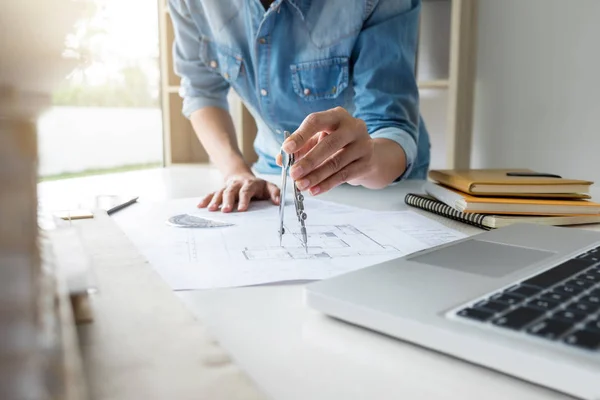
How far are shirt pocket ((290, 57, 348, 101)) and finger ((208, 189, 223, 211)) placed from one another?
1.25 feet

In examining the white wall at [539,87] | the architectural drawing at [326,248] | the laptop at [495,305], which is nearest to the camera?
the laptop at [495,305]

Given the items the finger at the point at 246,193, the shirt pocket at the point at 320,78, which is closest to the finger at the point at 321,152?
the finger at the point at 246,193

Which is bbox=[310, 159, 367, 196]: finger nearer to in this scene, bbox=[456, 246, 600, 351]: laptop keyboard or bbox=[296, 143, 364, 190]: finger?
bbox=[296, 143, 364, 190]: finger

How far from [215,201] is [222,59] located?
19.6 inches

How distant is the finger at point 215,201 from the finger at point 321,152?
183mm

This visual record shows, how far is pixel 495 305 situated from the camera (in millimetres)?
336

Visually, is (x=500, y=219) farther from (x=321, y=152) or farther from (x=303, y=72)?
(x=303, y=72)

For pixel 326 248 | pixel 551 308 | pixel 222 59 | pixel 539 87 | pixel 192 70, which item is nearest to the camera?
pixel 551 308

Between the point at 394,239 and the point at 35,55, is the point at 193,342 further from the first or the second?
the point at 394,239

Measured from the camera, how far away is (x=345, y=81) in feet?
3.63

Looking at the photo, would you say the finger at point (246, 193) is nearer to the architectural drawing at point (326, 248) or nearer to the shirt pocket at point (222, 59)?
the architectural drawing at point (326, 248)

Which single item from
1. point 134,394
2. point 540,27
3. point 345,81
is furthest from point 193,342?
point 540,27

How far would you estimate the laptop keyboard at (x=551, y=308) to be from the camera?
29 centimetres

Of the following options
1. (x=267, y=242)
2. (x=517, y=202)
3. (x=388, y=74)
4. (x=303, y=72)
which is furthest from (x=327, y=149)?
(x=303, y=72)
